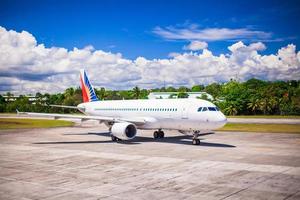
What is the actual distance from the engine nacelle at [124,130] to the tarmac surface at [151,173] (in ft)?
10.5

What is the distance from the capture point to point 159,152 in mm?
23484

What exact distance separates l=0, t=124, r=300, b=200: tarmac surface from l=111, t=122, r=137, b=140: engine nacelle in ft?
10.5

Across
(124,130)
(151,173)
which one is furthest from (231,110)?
(151,173)

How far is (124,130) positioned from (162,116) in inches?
149

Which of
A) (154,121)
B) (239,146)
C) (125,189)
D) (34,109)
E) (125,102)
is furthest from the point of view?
(34,109)

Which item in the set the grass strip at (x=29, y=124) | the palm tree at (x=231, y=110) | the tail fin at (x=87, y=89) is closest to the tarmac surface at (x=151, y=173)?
the tail fin at (x=87, y=89)

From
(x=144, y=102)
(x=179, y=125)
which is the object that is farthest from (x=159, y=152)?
(x=144, y=102)

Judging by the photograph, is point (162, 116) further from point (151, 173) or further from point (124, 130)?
point (151, 173)

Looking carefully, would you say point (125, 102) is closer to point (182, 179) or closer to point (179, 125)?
point (179, 125)

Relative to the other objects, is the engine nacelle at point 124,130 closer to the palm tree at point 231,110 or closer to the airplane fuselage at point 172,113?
the airplane fuselage at point 172,113

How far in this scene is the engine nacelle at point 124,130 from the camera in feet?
93.5

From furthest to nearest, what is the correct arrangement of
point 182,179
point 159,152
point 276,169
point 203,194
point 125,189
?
point 159,152
point 276,169
point 182,179
point 125,189
point 203,194

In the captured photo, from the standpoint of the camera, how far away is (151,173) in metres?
16.2

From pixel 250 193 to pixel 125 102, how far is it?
24447 millimetres
